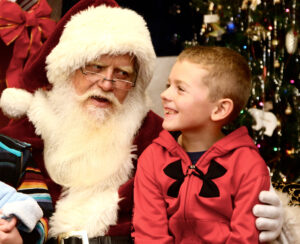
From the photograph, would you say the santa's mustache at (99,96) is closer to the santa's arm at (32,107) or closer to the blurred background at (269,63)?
the santa's arm at (32,107)

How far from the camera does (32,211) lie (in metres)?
1.43

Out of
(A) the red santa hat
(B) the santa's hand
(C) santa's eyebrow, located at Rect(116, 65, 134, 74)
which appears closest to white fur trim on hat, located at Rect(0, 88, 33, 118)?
(A) the red santa hat

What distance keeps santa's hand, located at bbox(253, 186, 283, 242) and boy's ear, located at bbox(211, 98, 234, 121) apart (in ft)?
1.11

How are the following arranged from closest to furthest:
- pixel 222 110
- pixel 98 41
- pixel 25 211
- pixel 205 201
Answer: pixel 25 211 → pixel 205 201 → pixel 222 110 → pixel 98 41

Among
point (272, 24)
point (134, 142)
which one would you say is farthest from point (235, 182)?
point (272, 24)

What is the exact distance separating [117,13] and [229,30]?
3.07 feet

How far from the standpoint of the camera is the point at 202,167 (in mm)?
1581

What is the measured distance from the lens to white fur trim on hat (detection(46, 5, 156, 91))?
1.92m

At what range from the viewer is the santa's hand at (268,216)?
148 cm

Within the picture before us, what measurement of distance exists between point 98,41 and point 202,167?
31.3 inches

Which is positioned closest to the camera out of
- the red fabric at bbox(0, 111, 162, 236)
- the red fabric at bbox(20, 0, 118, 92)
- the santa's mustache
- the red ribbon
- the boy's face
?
the boy's face

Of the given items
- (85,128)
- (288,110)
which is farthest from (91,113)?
(288,110)

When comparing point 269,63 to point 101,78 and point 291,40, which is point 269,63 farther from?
point 101,78

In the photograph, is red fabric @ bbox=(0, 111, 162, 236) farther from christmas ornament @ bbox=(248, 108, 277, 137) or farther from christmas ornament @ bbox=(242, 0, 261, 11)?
christmas ornament @ bbox=(242, 0, 261, 11)
